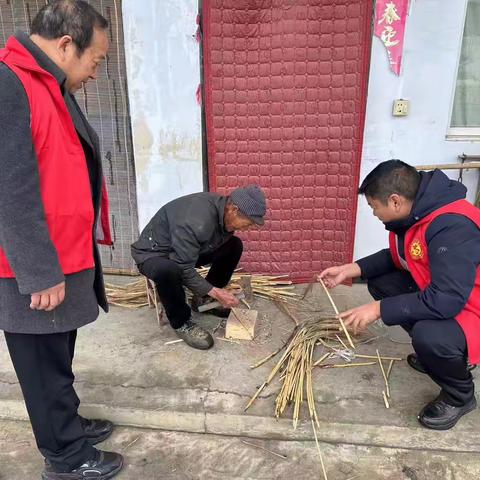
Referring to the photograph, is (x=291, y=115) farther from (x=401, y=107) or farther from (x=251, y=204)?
(x=251, y=204)

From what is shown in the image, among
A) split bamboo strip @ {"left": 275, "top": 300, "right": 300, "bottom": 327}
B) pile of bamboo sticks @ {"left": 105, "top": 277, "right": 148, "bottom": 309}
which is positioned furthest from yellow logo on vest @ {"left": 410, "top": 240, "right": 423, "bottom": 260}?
pile of bamboo sticks @ {"left": 105, "top": 277, "right": 148, "bottom": 309}

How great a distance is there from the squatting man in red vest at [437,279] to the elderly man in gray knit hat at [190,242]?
757 mm

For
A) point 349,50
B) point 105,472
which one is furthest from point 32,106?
point 349,50

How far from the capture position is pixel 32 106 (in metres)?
1.46

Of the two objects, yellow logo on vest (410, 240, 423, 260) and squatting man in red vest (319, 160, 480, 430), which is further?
yellow logo on vest (410, 240, 423, 260)

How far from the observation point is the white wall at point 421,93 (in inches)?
130

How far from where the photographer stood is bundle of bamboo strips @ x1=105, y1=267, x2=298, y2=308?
11.6ft

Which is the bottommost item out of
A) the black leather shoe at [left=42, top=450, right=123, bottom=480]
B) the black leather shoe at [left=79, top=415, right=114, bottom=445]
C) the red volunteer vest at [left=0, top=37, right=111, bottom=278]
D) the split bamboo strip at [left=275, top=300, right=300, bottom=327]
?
the black leather shoe at [left=79, top=415, right=114, bottom=445]

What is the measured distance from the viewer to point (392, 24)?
10.8 feet

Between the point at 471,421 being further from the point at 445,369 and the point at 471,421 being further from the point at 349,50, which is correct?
the point at 349,50

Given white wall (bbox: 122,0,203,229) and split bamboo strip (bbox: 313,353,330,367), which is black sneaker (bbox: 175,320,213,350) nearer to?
split bamboo strip (bbox: 313,353,330,367)

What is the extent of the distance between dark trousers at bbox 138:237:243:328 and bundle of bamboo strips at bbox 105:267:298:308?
1.04ft

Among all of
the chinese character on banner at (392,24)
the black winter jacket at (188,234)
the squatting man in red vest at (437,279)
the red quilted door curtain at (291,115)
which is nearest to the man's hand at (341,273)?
the squatting man in red vest at (437,279)

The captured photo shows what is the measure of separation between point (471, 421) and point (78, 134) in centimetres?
236
